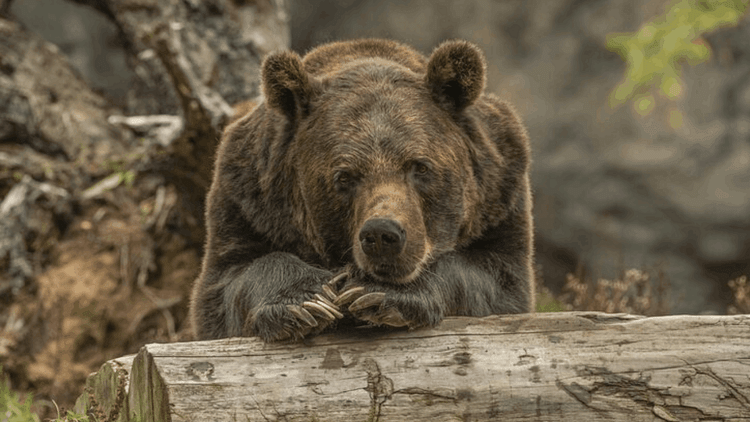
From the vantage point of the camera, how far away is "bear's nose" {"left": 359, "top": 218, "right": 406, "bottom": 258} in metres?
3.32

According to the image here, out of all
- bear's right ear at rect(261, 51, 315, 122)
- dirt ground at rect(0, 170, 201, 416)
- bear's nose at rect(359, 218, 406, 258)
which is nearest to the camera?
bear's nose at rect(359, 218, 406, 258)

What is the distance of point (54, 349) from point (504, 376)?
234 inches

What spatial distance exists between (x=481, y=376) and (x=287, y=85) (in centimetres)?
175

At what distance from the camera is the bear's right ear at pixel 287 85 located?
3.98 meters

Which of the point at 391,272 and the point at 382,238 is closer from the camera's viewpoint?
the point at 382,238

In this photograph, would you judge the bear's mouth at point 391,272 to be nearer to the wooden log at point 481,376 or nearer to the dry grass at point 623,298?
the wooden log at point 481,376

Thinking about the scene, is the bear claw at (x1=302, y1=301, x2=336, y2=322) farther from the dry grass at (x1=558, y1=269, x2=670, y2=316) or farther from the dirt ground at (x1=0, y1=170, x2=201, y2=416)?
the dirt ground at (x1=0, y1=170, x2=201, y2=416)

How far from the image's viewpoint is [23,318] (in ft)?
A: 25.9

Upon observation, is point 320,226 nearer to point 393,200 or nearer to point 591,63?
point 393,200

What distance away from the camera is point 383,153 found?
3.74 m

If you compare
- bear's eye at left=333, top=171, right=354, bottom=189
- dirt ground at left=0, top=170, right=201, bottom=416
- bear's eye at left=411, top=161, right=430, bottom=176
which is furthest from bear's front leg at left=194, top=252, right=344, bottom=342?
dirt ground at left=0, top=170, right=201, bottom=416

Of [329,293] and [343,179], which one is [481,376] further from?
[343,179]

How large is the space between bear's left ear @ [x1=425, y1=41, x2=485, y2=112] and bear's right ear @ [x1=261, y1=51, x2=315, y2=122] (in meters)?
0.64

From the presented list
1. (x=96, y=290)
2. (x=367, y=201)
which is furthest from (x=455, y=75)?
(x=96, y=290)
